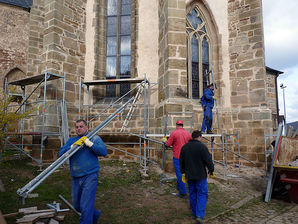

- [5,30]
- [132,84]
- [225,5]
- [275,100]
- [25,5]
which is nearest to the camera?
[132,84]

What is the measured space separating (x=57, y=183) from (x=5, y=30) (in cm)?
1239

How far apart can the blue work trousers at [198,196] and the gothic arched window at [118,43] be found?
18.7 ft

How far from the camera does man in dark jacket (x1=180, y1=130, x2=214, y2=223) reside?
360cm

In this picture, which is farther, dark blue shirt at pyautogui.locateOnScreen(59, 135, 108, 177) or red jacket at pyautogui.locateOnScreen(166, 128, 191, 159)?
red jacket at pyautogui.locateOnScreen(166, 128, 191, 159)

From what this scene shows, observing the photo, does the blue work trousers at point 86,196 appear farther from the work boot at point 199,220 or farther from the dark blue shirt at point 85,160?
the work boot at point 199,220

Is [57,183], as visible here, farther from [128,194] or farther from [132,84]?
[132,84]

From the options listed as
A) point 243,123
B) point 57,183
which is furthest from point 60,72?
point 243,123

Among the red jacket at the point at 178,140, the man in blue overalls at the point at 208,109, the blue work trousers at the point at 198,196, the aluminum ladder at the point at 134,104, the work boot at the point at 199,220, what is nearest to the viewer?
the work boot at the point at 199,220

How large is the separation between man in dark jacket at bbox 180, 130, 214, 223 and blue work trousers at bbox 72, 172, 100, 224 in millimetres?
1571

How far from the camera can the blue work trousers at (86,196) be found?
2.83 meters

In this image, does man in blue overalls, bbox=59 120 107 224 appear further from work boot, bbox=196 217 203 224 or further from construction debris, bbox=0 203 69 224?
work boot, bbox=196 217 203 224

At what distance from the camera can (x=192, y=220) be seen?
3549 mm

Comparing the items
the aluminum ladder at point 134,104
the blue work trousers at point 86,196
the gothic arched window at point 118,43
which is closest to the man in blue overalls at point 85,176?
the blue work trousers at point 86,196

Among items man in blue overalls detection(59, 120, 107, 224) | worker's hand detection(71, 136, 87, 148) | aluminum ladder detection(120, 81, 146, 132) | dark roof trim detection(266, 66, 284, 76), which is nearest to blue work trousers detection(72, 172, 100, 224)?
man in blue overalls detection(59, 120, 107, 224)
